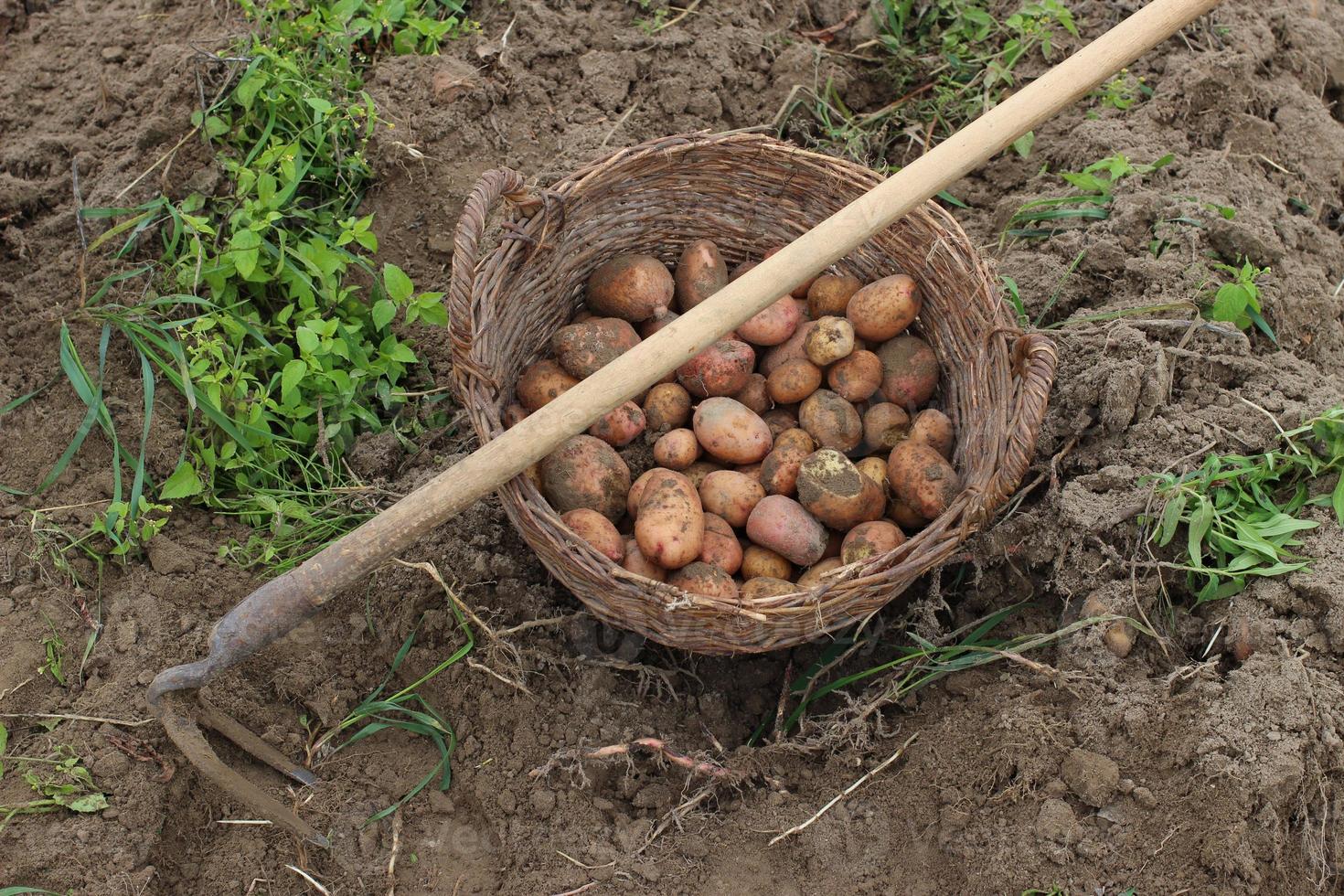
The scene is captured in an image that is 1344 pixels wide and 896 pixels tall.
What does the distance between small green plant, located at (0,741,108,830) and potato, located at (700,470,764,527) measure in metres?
1.45

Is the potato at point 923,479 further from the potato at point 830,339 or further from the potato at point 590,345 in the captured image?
the potato at point 590,345

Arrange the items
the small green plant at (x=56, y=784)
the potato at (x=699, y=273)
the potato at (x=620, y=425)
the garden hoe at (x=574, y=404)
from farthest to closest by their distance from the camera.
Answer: the potato at (x=699, y=273) → the potato at (x=620, y=425) → the small green plant at (x=56, y=784) → the garden hoe at (x=574, y=404)

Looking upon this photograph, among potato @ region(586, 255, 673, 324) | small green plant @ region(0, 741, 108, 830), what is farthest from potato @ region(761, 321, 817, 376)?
small green plant @ region(0, 741, 108, 830)

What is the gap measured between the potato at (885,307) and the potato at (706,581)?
0.81 metres

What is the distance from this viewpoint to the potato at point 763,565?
2.38 m

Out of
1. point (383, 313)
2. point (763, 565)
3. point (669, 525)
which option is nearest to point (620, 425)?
point (669, 525)

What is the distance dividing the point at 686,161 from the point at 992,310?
903 millimetres

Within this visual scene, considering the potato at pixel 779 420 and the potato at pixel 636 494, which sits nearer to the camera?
the potato at pixel 636 494

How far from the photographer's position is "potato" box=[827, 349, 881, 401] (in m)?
2.59

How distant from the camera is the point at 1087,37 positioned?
3.28 metres

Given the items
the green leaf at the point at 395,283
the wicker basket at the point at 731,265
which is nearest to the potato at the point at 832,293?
the wicker basket at the point at 731,265

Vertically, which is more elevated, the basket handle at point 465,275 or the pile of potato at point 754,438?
the basket handle at point 465,275

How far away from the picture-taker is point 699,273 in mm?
2715

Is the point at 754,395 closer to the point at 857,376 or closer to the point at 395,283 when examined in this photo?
the point at 857,376
